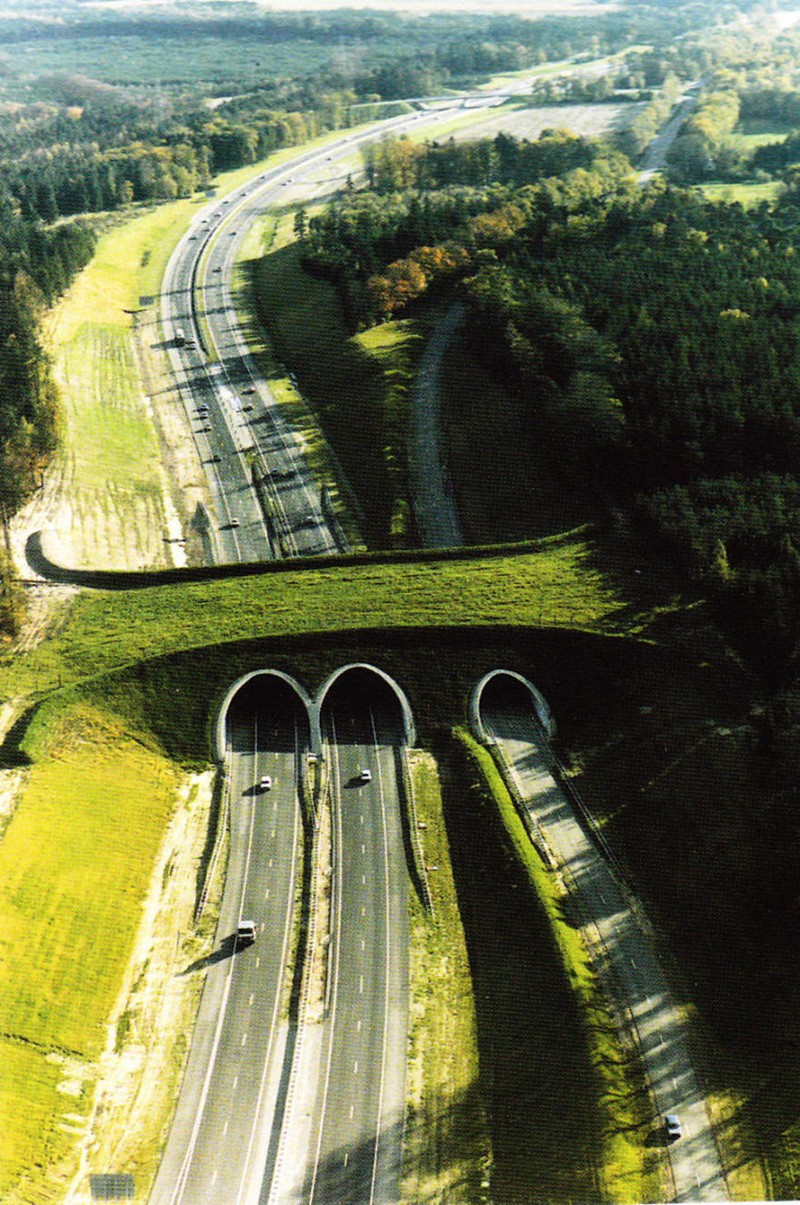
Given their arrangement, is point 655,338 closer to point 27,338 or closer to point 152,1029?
point 27,338

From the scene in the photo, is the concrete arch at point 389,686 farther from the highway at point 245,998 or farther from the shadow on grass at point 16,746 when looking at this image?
the shadow on grass at point 16,746

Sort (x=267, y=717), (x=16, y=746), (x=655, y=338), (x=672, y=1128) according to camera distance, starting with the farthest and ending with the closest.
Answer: (x=655, y=338)
(x=267, y=717)
(x=16, y=746)
(x=672, y=1128)

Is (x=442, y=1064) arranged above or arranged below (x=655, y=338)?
below

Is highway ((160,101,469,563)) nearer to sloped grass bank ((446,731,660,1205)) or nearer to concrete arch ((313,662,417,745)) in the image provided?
concrete arch ((313,662,417,745))

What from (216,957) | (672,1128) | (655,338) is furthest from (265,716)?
(655,338)

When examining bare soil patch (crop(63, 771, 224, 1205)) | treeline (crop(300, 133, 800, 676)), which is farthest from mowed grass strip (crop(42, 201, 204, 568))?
bare soil patch (crop(63, 771, 224, 1205))

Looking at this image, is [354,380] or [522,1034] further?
[354,380]

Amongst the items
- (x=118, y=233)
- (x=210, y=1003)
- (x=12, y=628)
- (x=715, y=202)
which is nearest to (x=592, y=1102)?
(x=210, y=1003)
